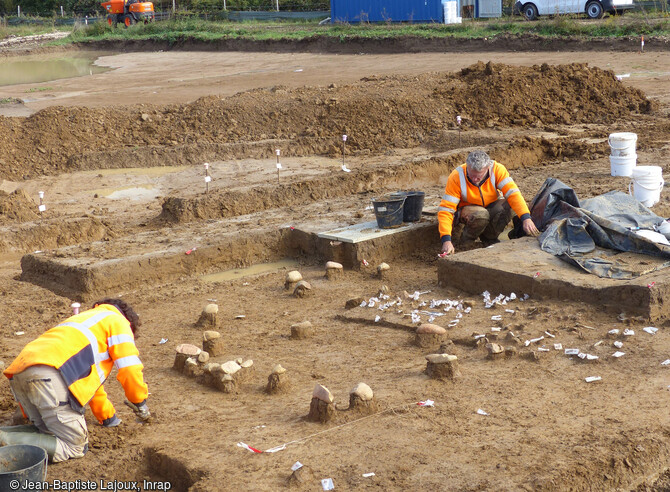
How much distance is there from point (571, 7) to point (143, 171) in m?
20.7

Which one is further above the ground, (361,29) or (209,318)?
(361,29)

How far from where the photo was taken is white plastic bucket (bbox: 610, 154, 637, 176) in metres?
10.2

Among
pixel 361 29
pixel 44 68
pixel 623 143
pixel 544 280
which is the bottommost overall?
pixel 544 280

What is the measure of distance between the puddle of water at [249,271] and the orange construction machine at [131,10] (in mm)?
35716

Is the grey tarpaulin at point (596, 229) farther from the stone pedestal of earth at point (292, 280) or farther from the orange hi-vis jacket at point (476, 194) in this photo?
the stone pedestal of earth at point (292, 280)

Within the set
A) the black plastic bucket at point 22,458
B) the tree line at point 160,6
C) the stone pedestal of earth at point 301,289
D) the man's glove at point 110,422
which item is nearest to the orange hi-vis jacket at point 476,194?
the stone pedestal of earth at point 301,289

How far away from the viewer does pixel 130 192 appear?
40.3 feet

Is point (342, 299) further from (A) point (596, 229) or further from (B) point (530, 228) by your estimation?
(A) point (596, 229)

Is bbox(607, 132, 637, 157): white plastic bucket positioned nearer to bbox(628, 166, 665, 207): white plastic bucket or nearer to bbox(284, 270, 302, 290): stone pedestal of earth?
bbox(628, 166, 665, 207): white plastic bucket

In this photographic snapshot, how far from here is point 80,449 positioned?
452cm

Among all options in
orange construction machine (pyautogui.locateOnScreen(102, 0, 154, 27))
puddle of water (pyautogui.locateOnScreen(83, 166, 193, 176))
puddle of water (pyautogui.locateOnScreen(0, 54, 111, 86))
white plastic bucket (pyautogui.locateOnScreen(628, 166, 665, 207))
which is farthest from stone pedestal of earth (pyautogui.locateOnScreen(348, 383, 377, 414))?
orange construction machine (pyautogui.locateOnScreen(102, 0, 154, 27))

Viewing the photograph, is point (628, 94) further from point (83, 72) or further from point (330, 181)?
point (83, 72)

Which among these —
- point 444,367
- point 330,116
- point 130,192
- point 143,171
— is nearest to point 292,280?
point 444,367

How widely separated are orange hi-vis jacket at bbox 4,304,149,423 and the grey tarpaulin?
13.3 ft
